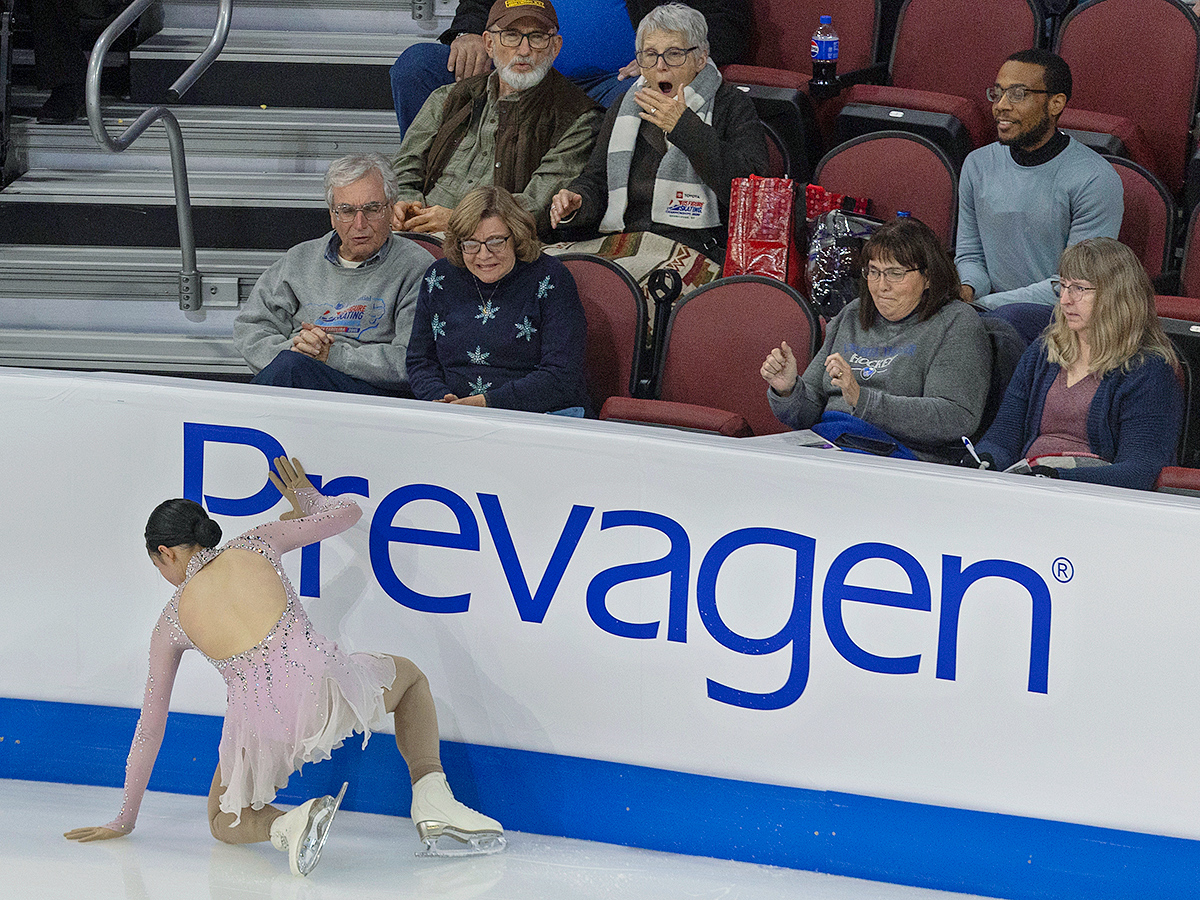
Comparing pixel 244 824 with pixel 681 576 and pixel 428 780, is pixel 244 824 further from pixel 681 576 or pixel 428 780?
pixel 681 576

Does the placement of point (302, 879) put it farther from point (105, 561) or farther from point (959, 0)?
point (959, 0)

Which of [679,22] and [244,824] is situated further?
[679,22]

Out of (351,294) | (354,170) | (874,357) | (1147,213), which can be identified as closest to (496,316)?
(351,294)

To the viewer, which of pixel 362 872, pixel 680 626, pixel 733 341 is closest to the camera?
pixel 362 872

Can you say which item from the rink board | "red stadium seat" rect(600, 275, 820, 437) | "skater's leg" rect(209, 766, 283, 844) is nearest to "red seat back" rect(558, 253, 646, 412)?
"red stadium seat" rect(600, 275, 820, 437)

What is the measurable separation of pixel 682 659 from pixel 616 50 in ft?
9.30

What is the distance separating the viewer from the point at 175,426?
3.21m

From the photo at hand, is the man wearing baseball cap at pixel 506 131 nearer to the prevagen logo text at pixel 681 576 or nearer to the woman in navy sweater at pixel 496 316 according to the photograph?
the woman in navy sweater at pixel 496 316

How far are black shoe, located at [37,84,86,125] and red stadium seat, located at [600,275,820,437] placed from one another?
297 centimetres

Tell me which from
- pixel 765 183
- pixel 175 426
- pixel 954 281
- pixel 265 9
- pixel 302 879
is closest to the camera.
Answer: pixel 302 879

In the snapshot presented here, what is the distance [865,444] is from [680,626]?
0.80 meters

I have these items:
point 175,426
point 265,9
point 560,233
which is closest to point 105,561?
point 175,426

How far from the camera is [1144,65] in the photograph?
4.91 m

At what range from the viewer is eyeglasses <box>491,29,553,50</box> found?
4570 mm
